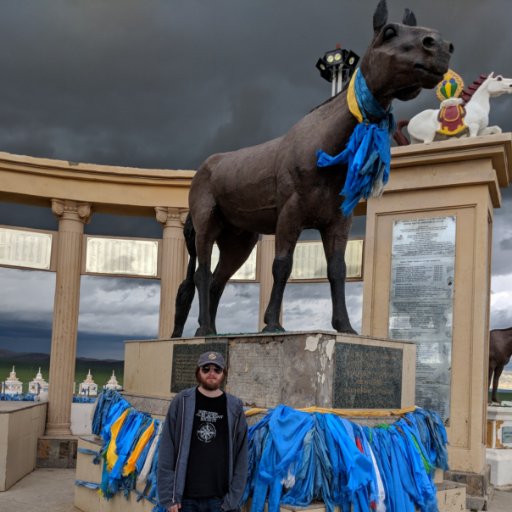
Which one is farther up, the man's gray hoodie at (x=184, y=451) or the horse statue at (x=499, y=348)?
the horse statue at (x=499, y=348)

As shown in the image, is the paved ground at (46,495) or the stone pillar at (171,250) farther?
the stone pillar at (171,250)

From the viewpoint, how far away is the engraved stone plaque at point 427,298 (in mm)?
9984

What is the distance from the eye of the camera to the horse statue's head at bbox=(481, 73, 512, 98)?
36.8ft

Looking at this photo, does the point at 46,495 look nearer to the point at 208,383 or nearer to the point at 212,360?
the point at 208,383

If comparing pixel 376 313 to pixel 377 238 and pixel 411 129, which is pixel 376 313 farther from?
pixel 411 129

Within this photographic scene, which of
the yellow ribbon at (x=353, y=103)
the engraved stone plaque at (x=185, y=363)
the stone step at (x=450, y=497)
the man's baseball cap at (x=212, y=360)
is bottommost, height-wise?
the stone step at (x=450, y=497)

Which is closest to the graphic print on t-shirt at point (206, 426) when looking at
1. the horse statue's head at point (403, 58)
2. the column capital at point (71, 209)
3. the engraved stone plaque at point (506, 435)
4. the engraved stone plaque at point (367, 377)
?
the engraved stone plaque at point (367, 377)

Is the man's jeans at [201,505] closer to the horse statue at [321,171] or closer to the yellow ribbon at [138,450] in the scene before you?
the horse statue at [321,171]

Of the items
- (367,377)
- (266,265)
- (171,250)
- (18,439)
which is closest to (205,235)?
(367,377)

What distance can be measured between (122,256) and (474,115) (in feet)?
24.7

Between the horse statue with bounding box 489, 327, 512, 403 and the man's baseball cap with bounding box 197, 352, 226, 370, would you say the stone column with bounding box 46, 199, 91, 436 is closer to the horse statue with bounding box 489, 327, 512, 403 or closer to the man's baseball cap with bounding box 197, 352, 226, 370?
the horse statue with bounding box 489, 327, 512, 403

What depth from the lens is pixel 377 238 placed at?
11.0 m

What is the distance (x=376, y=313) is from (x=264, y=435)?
6.23m

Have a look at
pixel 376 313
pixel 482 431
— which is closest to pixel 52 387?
pixel 376 313
